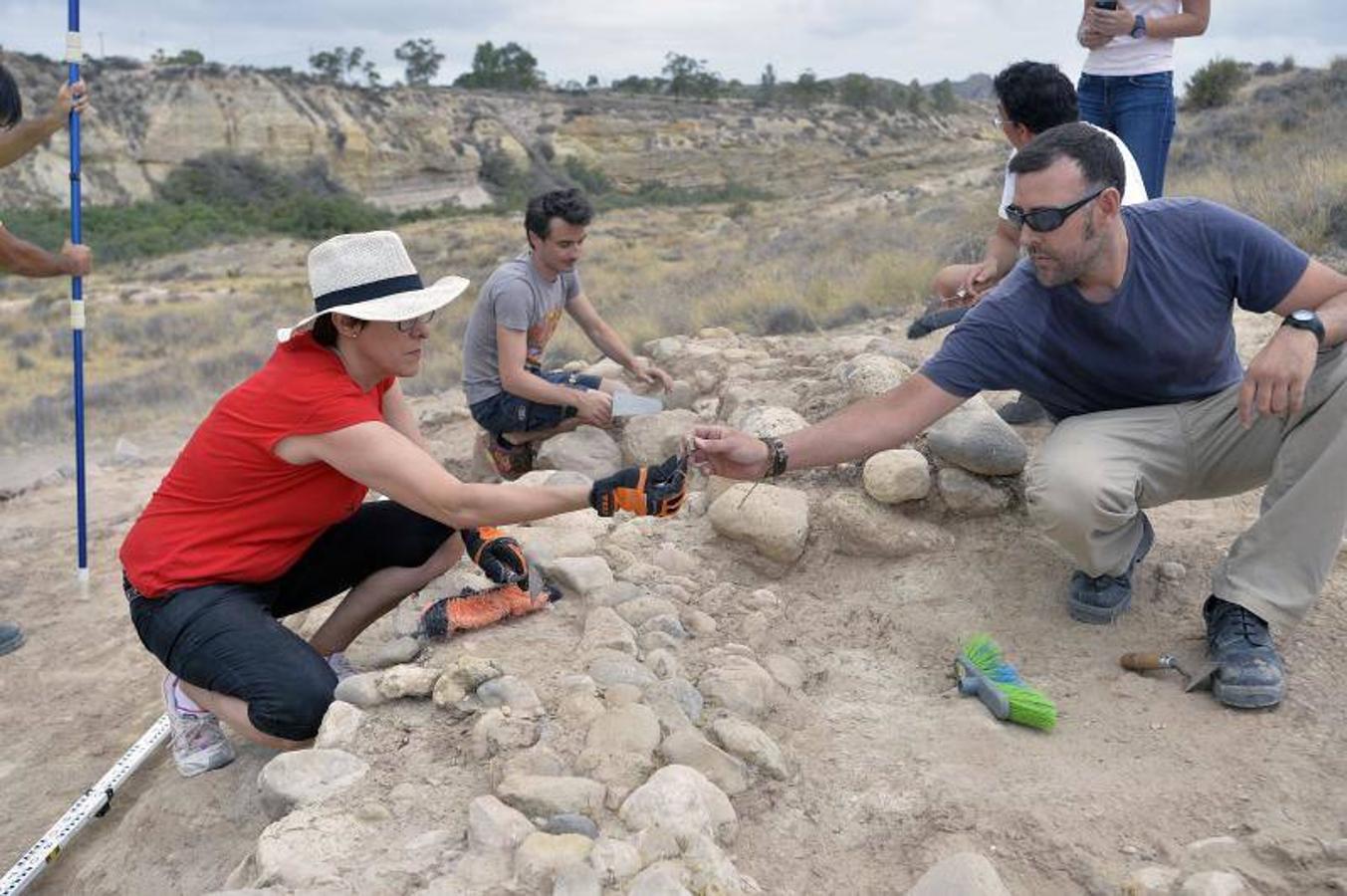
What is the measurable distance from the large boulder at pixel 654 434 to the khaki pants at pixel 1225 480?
7.66 feet

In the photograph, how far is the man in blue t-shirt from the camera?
2777 millimetres

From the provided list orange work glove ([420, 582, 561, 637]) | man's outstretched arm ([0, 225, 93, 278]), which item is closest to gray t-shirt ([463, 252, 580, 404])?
man's outstretched arm ([0, 225, 93, 278])

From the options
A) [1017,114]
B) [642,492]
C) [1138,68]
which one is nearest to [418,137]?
[1138,68]

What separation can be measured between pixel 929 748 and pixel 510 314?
3.10m

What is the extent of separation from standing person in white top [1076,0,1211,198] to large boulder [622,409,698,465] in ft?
7.32

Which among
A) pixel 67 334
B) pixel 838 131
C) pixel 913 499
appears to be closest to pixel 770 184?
pixel 838 131

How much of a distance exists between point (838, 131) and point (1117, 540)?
42.5 metres

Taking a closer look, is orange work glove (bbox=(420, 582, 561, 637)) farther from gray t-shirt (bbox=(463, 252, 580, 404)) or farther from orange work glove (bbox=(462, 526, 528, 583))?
gray t-shirt (bbox=(463, 252, 580, 404))

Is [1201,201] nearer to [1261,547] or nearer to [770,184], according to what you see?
[1261,547]

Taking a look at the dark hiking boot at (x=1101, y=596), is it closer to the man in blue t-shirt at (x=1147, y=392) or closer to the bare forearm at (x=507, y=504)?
the man in blue t-shirt at (x=1147, y=392)

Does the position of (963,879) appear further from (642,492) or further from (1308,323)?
(1308,323)

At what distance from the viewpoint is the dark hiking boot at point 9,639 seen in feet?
14.9

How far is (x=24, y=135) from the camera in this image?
4.73 m

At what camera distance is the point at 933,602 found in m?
3.38
